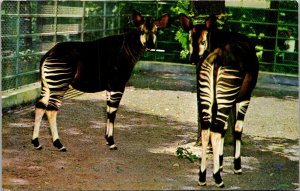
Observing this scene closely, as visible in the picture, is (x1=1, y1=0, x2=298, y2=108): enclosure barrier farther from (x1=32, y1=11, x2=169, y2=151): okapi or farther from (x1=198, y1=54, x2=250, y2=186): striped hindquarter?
(x1=198, y1=54, x2=250, y2=186): striped hindquarter

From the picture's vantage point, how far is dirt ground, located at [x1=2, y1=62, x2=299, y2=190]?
6730 mm

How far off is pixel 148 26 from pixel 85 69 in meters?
1.07

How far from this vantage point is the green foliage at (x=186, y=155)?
7.57 metres

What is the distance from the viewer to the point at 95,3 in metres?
10.8

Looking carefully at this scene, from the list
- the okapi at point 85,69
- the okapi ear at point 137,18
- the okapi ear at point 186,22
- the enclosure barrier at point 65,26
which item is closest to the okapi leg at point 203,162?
the okapi ear at point 186,22

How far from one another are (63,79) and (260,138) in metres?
3.52

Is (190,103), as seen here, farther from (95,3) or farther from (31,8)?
(31,8)

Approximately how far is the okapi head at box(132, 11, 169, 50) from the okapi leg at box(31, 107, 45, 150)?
1.56 m

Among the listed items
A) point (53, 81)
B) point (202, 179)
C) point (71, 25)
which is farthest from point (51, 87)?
point (71, 25)

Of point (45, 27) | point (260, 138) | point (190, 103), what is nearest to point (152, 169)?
point (260, 138)

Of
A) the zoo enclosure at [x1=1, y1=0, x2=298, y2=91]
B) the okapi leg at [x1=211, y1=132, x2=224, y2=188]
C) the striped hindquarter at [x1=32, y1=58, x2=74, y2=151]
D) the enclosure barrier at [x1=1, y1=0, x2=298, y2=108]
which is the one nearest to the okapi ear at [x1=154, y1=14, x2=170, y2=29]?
the striped hindquarter at [x1=32, y1=58, x2=74, y2=151]

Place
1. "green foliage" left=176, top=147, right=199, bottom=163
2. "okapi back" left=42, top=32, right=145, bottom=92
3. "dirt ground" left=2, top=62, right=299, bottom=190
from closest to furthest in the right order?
"dirt ground" left=2, top=62, right=299, bottom=190, "okapi back" left=42, top=32, right=145, bottom=92, "green foliage" left=176, top=147, right=199, bottom=163

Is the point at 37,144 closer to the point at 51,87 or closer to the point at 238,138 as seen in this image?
the point at 51,87

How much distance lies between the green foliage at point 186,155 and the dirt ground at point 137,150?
0.29 feet
